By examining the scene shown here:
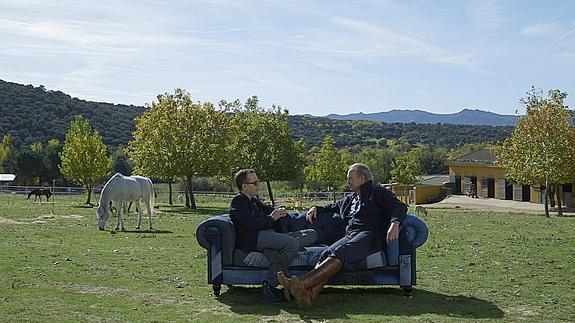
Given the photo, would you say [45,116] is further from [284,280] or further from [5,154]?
[284,280]

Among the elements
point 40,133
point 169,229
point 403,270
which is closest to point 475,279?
point 403,270

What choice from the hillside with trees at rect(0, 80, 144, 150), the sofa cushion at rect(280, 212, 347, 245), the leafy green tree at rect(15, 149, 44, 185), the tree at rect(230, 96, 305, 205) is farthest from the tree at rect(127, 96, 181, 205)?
the hillside with trees at rect(0, 80, 144, 150)

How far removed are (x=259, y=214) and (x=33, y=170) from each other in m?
55.1

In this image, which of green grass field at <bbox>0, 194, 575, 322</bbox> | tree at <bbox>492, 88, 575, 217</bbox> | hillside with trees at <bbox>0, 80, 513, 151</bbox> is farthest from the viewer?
hillside with trees at <bbox>0, 80, 513, 151</bbox>

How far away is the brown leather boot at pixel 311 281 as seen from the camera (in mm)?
7141

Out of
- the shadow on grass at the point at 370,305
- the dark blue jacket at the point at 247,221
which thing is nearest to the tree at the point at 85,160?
the dark blue jacket at the point at 247,221

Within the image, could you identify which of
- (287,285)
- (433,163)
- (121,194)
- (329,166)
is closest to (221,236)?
(287,285)

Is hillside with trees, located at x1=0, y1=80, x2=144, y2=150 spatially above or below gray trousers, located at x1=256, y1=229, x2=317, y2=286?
above

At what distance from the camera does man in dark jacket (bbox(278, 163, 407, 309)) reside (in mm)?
7234

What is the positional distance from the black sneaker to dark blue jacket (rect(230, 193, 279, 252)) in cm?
48

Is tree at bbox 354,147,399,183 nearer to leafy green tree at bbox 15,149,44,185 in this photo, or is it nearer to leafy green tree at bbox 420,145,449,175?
leafy green tree at bbox 420,145,449,175

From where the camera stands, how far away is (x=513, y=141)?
3219cm

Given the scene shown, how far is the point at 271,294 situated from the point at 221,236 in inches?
35.4

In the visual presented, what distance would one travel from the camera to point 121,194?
18.3 m
